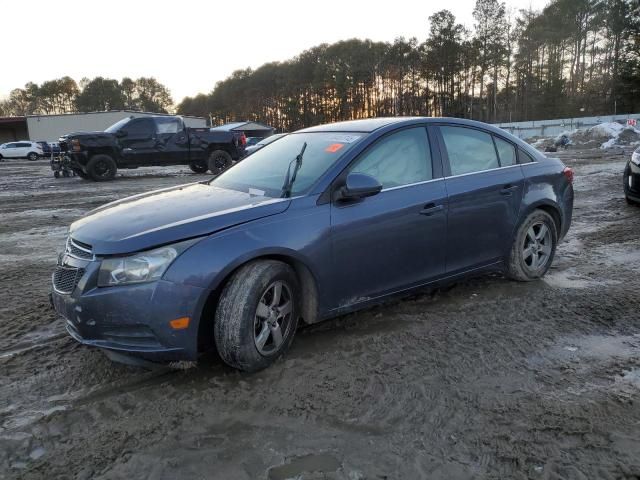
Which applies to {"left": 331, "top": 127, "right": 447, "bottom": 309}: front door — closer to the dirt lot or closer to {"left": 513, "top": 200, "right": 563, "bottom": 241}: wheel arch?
the dirt lot

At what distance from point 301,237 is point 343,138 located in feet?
3.56

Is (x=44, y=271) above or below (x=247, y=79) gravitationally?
below

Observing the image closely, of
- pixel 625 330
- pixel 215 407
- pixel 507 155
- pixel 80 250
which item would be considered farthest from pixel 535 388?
pixel 80 250

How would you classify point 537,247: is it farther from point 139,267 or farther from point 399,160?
point 139,267

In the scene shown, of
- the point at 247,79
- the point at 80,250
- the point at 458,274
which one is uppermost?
the point at 247,79

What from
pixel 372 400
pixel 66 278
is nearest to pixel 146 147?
pixel 66 278

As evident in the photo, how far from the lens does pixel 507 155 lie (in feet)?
15.4

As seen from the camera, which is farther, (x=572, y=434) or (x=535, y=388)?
(x=535, y=388)

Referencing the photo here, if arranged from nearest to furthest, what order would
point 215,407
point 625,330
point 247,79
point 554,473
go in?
point 554,473
point 215,407
point 625,330
point 247,79

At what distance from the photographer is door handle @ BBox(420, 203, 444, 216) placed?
3874mm

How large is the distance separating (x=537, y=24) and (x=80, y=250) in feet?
249

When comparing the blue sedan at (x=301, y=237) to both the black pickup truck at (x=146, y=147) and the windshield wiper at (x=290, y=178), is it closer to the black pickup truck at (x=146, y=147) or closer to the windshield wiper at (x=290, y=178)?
the windshield wiper at (x=290, y=178)

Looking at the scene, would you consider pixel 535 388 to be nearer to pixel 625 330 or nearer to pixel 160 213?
pixel 625 330

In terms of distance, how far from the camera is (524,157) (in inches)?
189
